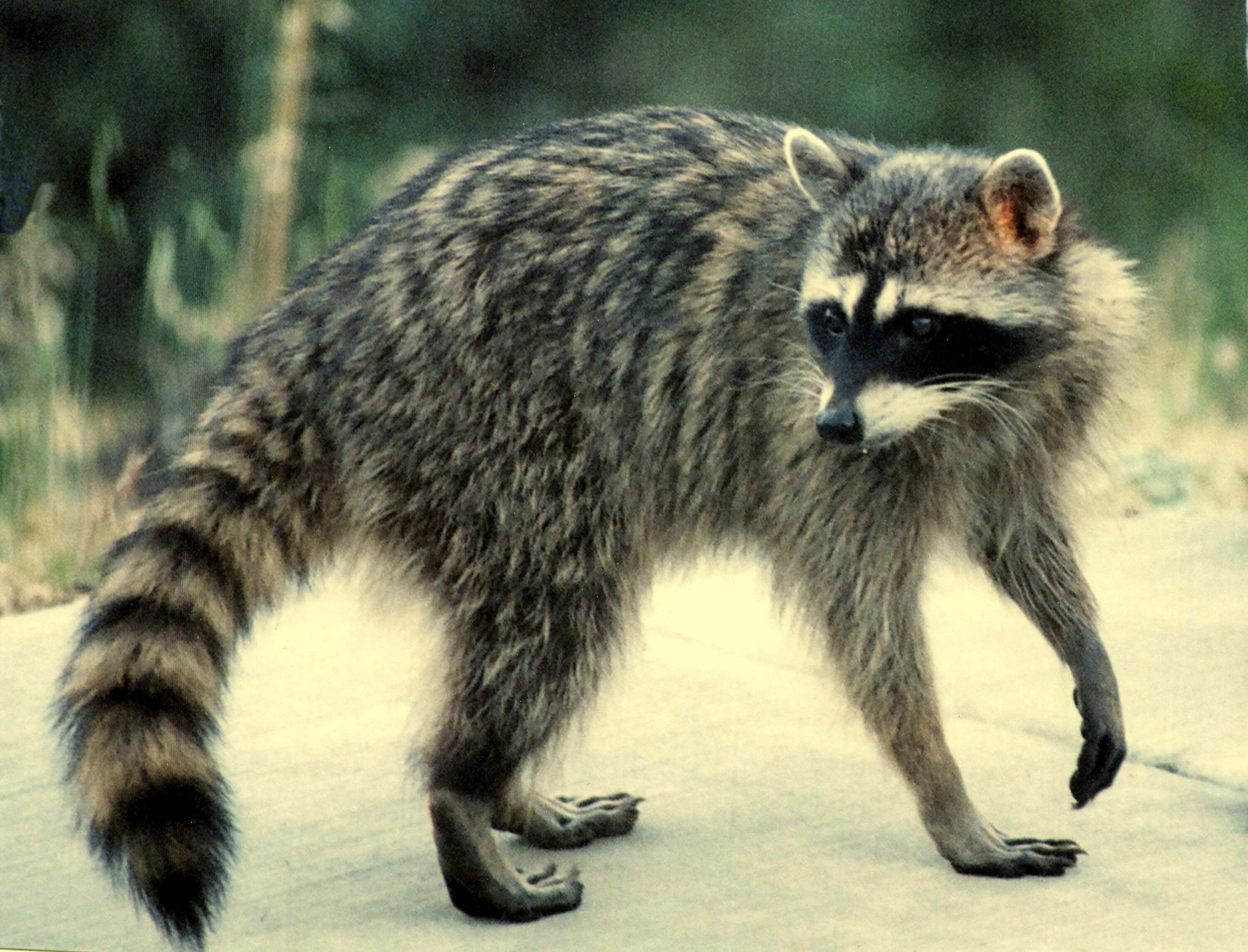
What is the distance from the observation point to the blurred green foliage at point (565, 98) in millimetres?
3631

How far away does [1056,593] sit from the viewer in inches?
140

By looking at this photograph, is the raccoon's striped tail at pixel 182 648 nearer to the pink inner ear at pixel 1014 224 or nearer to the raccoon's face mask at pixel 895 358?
the raccoon's face mask at pixel 895 358

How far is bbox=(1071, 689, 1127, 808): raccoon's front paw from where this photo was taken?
11.3 feet

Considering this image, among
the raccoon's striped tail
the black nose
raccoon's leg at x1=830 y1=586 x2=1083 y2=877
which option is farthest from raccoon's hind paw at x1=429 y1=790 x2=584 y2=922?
the black nose

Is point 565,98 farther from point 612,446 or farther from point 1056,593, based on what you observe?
point 1056,593

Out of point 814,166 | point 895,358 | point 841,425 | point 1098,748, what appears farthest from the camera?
point 1098,748

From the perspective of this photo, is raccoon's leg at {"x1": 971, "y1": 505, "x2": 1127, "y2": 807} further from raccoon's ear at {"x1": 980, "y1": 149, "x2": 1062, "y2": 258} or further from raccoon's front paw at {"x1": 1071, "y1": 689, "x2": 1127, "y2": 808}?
raccoon's ear at {"x1": 980, "y1": 149, "x2": 1062, "y2": 258}

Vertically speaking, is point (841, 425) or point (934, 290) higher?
point (934, 290)

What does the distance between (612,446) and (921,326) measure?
1.97ft

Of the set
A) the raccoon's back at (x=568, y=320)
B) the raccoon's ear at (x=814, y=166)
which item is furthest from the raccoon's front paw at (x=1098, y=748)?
the raccoon's ear at (x=814, y=166)

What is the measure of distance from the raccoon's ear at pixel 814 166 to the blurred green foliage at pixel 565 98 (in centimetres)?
46

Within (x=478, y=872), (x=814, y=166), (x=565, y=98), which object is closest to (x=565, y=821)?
(x=478, y=872)

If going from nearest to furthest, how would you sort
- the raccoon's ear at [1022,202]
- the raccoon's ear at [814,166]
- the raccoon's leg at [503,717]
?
the raccoon's ear at [1022,202], the raccoon's leg at [503,717], the raccoon's ear at [814,166]

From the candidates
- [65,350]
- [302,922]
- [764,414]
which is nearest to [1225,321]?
[764,414]
